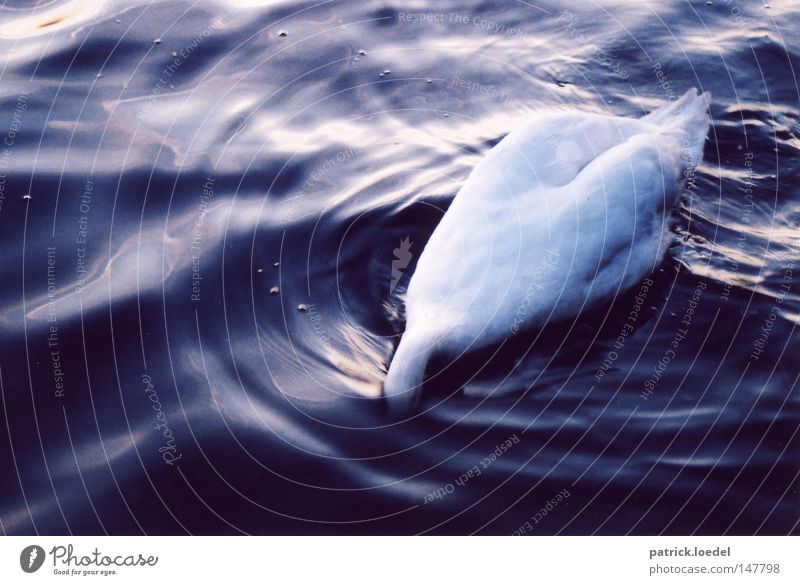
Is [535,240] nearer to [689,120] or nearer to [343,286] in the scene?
[343,286]

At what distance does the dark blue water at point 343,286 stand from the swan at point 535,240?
8 cm

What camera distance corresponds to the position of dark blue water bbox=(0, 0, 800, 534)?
193 centimetres

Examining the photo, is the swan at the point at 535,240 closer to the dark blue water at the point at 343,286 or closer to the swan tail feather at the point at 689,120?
the dark blue water at the point at 343,286

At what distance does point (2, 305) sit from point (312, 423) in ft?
2.59

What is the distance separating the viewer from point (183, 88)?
2824 millimetres

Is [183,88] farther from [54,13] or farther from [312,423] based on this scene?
[312,423]

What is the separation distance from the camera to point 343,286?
2285 mm

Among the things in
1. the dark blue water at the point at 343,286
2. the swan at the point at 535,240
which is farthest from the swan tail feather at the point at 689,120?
the swan at the point at 535,240

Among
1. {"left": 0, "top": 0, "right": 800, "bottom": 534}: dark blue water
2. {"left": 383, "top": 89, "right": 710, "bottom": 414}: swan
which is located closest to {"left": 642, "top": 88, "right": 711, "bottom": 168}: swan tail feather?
{"left": 0, "top": 0, "right": 800, "bottom": 534}: dark blue water

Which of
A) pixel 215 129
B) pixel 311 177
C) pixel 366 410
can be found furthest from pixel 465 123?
pixel 366 410

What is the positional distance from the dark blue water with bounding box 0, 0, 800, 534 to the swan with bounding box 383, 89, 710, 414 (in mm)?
75

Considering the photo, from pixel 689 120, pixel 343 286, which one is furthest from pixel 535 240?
pixel 689 120

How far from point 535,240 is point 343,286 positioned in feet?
1.59

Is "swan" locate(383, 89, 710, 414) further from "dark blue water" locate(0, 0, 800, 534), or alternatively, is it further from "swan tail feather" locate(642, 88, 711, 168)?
"swan tail feather" locate(642, 88, 711, 168)
